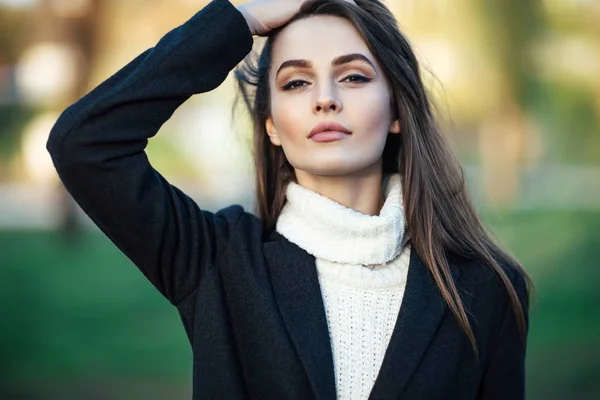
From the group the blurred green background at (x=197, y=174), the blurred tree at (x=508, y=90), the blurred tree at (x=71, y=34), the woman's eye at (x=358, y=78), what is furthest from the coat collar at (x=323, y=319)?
the blurred tree at (x=508, y=90)

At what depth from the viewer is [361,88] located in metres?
2.07

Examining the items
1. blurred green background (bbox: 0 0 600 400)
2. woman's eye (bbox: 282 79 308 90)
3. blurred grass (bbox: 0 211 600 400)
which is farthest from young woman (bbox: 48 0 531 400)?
blurred grass (bbox: 0 211 600 400)

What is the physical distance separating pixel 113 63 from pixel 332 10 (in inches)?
182

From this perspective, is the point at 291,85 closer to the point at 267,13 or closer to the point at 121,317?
the point at 267,13

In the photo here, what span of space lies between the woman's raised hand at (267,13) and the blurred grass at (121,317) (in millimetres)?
3430

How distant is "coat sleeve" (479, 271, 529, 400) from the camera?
6.98ft

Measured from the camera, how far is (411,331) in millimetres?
1955

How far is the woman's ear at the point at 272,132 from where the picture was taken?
2256 mm

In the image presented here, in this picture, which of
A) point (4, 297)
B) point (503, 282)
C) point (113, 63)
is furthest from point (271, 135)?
point (113, 63)

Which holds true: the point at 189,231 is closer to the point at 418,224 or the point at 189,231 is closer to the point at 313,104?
the point at 313,104

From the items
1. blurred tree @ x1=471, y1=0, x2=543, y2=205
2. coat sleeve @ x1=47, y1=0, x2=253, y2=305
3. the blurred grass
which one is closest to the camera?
coat sleeve @ x1=47, y1=0, x2=253, y2=305

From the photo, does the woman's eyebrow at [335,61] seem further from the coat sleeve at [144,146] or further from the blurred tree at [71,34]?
the blurred tree at [71,34]

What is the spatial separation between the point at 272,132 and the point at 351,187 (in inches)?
12.4

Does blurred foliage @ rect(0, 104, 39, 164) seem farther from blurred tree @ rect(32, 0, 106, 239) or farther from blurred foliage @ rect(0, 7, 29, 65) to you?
blurred foliage @ rect(0, 7, 29, 65)
